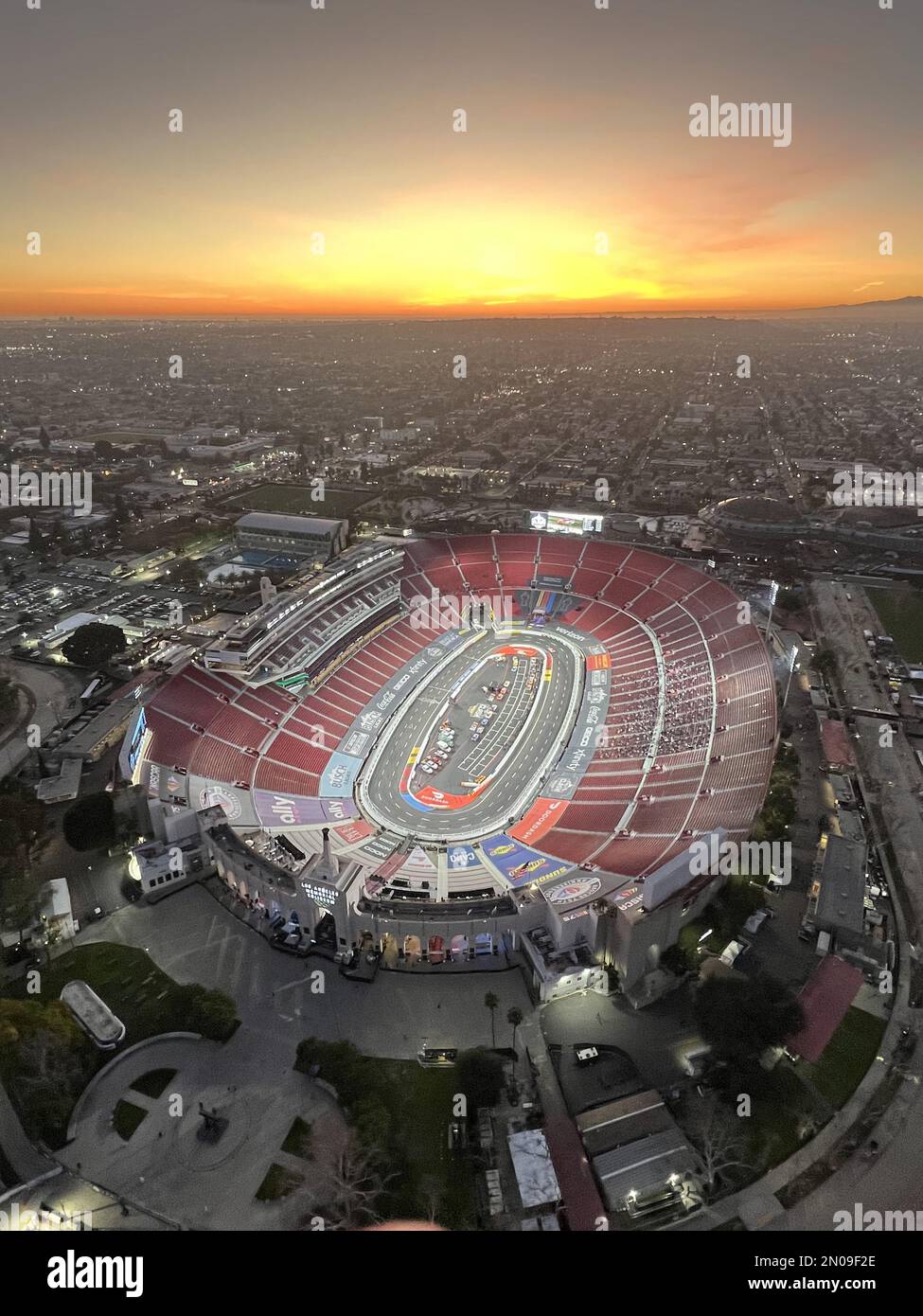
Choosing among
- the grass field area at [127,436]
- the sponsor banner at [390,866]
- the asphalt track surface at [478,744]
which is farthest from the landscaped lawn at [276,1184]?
the grass field area at [127,436]

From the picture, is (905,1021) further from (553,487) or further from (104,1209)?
(553,487)

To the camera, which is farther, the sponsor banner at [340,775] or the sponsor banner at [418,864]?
the sponsor banner at [340,775]

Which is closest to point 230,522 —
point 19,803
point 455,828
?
point 19,803

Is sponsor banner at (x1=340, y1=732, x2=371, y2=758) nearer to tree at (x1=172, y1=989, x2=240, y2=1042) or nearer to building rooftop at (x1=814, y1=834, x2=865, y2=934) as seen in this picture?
tree at (x1=172, y1=989, x2=240, y2=1042)

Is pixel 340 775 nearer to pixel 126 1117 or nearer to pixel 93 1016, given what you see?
pixel 93 1016

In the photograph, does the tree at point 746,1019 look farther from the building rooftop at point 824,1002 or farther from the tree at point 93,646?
the tree at point 93,646

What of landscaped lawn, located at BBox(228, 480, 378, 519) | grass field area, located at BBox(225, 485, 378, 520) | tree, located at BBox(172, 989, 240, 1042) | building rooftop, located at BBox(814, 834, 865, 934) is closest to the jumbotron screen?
grass field area, located at BBox(225, 485, 378, 520)
